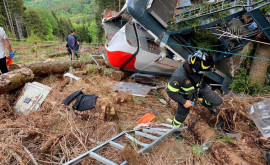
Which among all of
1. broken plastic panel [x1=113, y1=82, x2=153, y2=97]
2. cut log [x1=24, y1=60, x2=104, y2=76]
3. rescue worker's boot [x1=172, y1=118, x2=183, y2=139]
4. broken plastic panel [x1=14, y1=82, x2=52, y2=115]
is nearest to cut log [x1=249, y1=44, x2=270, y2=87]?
rescue worker's boot [x1=172, y1=118, x2=183, y2=139]

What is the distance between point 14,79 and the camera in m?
4.09

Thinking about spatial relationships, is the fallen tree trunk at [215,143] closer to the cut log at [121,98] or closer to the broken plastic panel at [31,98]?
the cut log at [121,98]

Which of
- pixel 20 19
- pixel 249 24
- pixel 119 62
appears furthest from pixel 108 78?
pixel 20 19

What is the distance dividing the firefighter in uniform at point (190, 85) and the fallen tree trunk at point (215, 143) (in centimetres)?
32

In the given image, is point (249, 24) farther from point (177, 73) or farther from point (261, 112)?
point (177, 73)

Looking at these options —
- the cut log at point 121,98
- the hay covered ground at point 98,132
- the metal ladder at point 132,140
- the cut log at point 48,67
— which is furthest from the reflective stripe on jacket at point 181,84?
the cut log at point 48,67

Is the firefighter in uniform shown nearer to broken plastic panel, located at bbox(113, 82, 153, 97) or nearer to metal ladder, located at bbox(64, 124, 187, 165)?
metal ladder, located at bbox(64, 124, 187, 165)

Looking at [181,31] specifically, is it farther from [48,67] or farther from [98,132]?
[48,67]

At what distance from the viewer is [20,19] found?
125ft

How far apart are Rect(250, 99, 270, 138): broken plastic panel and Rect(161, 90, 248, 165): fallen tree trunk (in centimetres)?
67

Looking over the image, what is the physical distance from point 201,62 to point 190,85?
1.35 ft

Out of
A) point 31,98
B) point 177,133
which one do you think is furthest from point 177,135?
point 31,98

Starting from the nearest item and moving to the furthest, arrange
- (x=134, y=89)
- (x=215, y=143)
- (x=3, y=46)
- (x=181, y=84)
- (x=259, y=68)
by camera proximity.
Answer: (x=215, y=143) < (x=181, y=84) < (x=259, y=68) < (x=3, y=46) < (x=134, y=89)

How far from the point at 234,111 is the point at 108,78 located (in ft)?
14.8
